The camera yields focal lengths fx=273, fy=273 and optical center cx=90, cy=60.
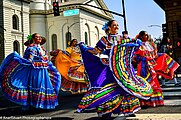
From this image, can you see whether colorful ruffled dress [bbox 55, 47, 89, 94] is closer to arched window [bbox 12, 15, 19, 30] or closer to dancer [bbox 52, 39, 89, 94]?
dancer [bbox 52, 39, 89, 94]

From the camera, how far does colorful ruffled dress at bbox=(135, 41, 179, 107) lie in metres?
5.38

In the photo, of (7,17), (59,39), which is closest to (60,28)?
(59,39)

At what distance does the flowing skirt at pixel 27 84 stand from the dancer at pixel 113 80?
1.74 metres

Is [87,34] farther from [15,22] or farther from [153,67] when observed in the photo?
[153,67]

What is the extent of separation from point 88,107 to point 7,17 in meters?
30.4

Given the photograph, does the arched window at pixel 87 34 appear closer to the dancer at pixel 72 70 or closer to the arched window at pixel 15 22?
the arched window at pixel 15 22

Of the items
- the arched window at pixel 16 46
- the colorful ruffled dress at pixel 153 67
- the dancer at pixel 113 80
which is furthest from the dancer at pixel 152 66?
the arched window at pixel 16 46

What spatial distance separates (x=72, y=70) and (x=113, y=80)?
486 cm

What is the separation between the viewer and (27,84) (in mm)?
6039

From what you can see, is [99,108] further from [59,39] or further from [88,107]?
[59,39]

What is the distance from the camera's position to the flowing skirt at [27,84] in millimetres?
5887

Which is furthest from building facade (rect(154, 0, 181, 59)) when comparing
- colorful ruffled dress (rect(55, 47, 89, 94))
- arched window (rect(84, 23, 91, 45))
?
arched window (rect(84, 23, 91, 45))

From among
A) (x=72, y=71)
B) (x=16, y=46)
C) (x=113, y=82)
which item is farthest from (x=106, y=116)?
(x=16, y=46)

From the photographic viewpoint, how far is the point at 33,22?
4153 cm
